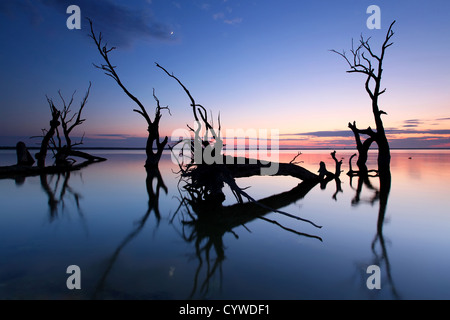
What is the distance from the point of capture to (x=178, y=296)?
2.28m

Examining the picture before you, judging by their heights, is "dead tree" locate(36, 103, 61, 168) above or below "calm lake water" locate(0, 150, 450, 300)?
above

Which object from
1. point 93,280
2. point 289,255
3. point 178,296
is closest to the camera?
point 178,296

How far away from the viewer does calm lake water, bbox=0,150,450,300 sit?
241 cm

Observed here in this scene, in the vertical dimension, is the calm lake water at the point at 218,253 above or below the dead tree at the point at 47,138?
below

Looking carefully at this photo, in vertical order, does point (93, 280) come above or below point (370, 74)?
below

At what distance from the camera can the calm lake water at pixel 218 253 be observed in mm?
2408

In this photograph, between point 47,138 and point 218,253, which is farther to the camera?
point 47,138

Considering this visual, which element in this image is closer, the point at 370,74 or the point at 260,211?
the point at 260,211

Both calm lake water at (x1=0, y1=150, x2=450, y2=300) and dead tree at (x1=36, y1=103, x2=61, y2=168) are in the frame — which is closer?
calm lake water at (x1=0, y1=150, x2=450, y2=300)

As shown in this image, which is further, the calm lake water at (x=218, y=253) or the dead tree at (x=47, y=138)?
the dead tree at (x=47, y=138)

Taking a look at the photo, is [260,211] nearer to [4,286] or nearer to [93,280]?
[93,280]

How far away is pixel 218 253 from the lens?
3311mm

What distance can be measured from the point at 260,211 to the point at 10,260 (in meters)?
4.58

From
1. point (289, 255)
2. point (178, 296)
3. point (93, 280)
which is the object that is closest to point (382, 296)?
point (289, 255)
